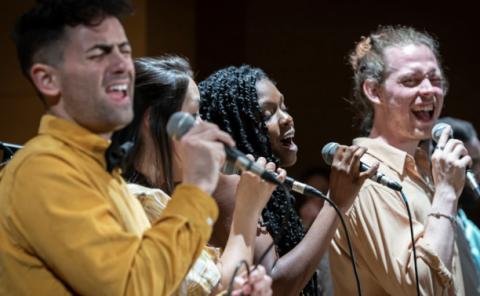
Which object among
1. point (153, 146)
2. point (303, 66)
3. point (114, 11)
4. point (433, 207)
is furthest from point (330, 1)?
point (114, 11)

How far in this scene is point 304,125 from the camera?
5.34 metres

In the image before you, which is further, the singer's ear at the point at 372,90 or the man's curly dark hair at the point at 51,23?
the singer's ear at the point at 372,90

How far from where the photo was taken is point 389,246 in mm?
2736

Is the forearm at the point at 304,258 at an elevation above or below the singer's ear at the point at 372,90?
below

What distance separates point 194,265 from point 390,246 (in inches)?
30.8

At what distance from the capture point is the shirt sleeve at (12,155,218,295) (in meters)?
1.67

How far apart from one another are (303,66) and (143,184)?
119 inches

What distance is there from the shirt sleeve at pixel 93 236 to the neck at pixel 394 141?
139 cm

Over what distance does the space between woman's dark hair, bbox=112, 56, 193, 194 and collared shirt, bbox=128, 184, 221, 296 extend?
0.12m

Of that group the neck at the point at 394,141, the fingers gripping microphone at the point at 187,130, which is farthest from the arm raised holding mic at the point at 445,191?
the fingers gripping microphone at the point at 187,130

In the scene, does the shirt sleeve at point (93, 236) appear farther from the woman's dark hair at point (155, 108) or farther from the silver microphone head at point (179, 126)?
Result: the woman's dark hair at point (155, 108)

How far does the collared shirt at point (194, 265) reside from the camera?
2.13 meters

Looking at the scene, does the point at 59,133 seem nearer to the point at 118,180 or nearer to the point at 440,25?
the point at 118,180

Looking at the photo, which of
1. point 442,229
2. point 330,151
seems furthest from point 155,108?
point 442,229
